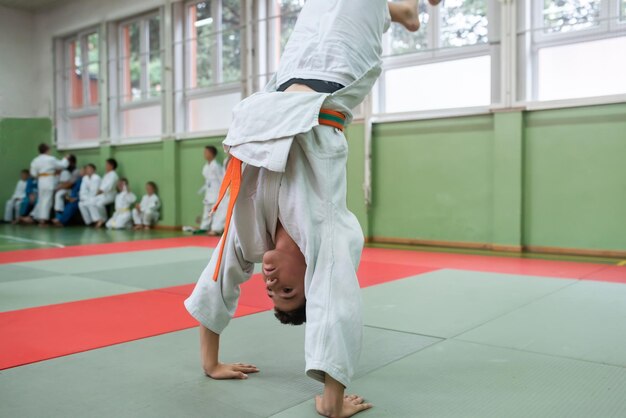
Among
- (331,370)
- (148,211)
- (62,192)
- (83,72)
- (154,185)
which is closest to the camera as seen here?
(331,370)

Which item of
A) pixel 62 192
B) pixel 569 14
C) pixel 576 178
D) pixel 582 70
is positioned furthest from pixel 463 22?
pixel 62 192

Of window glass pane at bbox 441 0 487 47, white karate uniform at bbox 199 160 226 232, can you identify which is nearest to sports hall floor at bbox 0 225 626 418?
window glass pane at bbox 441 0 487 47

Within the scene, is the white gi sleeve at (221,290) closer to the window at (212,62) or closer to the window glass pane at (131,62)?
the window at (212,62)

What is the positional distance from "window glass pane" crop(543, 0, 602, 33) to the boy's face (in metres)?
5.45

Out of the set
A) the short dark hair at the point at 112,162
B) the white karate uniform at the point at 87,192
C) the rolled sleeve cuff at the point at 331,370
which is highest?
the short dark hair at the point at 112,162

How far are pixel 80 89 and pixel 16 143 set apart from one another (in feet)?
6.24

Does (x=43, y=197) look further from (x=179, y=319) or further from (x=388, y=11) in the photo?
(x=388, y=11)

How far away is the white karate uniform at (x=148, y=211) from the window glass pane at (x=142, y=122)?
119 centimetres

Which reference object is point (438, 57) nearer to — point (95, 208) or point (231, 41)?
point (231, 41)

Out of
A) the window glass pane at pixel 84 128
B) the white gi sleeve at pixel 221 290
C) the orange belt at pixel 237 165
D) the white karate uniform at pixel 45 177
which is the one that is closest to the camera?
the orange belt at pixel 237 165

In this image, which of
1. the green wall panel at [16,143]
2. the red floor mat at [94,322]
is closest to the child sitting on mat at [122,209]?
the green wall panel at [16,143]

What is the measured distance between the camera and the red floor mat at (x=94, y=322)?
2.74 metres

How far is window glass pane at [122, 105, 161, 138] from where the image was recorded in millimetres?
11086

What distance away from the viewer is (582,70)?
6336 mm
